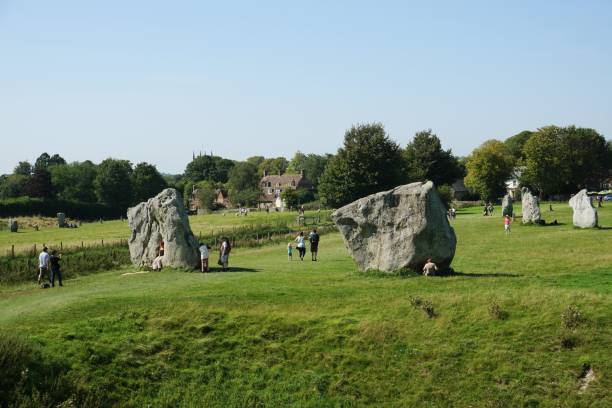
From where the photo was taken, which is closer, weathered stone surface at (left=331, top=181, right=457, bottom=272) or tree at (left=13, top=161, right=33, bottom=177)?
weathered stone surface at (left=331, top=181, right=457, bottom=272)

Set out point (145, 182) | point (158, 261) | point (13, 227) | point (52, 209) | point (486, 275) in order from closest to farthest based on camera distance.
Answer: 1. point (486, 275)
2. point (158, 261)
3. point (13, 227)
4. point (52, 209)
5. point (145, 182)

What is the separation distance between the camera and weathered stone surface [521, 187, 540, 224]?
177 ft

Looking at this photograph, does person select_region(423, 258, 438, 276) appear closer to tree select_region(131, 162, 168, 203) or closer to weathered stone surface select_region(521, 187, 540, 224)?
weathered stone surface select_region(521, 187, 540, 224)

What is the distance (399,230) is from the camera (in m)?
27.8

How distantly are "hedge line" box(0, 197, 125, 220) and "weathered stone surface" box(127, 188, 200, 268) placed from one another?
75016 millimetres

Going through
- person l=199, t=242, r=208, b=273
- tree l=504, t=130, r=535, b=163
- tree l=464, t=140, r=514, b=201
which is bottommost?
person l=199, t=242, r=208, b=273

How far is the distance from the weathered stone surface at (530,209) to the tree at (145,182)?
9510 centimetres

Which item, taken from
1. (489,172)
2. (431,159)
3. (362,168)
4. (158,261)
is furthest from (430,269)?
(489,172)

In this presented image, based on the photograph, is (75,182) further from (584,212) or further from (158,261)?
(584,212)

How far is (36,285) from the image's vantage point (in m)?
32.6

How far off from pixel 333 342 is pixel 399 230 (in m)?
7.97

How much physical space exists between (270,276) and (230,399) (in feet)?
34.2

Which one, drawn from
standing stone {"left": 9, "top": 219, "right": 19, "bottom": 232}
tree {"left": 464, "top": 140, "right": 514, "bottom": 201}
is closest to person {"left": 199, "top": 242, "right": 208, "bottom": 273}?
standing stone {"left": 9, "top": 219, "right": 19, "bottom": 232}

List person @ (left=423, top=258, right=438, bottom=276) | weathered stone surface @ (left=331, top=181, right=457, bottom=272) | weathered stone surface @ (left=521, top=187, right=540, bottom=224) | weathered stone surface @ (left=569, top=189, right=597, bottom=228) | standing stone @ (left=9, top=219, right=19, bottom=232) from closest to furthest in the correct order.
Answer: person @ (left=423, top=258, right=438, bottom=276), weathered stone surface @ (left=331, top=181, right=457, bottom=272), weathered stone surface @ (left=569, top=189, right=597, bottom=228), weathered stone surface @ (left=521, top=187, right=540, bottom=224), standing stone @ (left=9, top=219, right=19, bottom=232)
